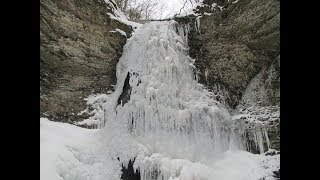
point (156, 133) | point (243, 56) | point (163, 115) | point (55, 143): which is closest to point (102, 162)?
point (55, 143)

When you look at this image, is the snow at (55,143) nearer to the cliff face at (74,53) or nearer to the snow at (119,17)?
the cliff face at (74,53)

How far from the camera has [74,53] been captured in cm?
853

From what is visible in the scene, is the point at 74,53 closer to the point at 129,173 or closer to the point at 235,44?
the point at 129,173

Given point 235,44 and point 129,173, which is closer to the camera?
point 129,173

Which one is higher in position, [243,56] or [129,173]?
[243,56]

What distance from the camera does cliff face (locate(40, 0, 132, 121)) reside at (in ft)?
26.0

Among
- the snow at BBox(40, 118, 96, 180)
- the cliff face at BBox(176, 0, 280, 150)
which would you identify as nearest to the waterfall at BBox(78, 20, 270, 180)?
the cliff face at BBox(176, 0, 280, 150)

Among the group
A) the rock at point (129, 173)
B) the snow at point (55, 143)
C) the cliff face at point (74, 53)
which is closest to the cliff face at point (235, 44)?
the cliff face at point (74, 53)

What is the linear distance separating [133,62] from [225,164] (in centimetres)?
370

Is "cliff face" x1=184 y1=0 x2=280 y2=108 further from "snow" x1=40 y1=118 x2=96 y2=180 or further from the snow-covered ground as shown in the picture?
"snow" x1=40 y1=118 x2=96 y2=180

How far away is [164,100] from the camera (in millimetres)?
7883
